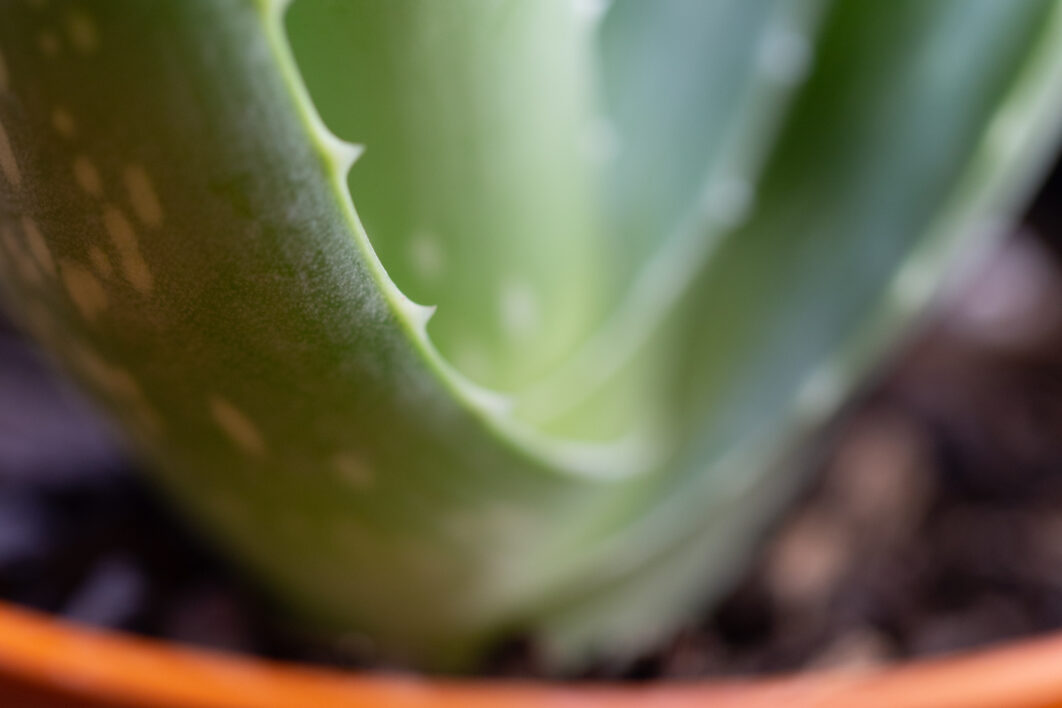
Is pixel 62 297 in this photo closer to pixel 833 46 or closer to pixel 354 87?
pixel 354 87

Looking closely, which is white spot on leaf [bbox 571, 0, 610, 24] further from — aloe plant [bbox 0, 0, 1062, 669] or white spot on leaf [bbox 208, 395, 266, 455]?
white spot on leaf [bbox 208, 395, 266, 455]

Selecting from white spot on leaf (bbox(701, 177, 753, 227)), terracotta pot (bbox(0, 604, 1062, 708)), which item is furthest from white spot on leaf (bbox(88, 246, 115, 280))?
white spot on leaf (bbox(701, 177, 753, 227))

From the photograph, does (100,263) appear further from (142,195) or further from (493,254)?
(493,254)

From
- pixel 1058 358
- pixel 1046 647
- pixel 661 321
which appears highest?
pixel 1058 358

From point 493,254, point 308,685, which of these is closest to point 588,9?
point 493,254

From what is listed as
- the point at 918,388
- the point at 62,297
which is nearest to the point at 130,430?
the point at 62,297
